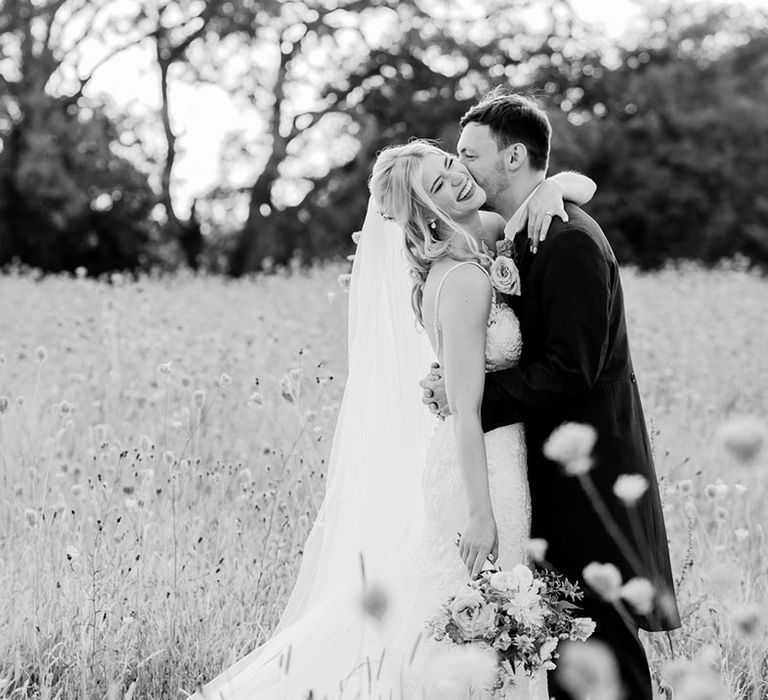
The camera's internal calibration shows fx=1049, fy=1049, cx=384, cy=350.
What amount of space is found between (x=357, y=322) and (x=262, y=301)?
267 inches

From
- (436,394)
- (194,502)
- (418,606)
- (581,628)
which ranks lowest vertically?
(194,502)

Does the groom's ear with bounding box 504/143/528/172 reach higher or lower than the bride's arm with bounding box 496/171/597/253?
higher

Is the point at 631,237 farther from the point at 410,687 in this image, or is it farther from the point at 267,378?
the point at 410,687

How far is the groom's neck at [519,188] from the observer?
2834 mm

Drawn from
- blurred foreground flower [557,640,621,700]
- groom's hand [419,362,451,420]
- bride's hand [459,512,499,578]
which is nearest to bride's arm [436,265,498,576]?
bride's hand [459,512,499,578]

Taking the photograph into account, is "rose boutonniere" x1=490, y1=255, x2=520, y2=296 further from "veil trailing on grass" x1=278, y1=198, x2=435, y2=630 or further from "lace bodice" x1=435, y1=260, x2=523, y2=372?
"veil trailing on grass" x1=278, y1=198, x2=435, y2=630

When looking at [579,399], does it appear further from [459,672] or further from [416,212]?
[459,672]

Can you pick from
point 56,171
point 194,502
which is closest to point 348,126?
point 56,171

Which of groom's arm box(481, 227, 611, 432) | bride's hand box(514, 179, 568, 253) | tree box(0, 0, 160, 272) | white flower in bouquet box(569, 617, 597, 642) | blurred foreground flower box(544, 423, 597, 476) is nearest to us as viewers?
blurred foreground flower box(544, 423, 597, 476)

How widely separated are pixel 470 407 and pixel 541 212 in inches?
20.6

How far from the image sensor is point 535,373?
8.38ft

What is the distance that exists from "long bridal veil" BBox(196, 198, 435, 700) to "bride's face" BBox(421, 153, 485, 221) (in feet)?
1.55

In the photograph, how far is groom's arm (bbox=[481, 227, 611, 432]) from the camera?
2508 millimetres

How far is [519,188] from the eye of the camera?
112 inches
